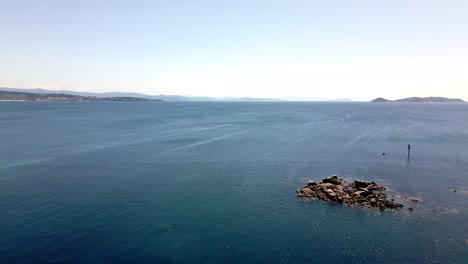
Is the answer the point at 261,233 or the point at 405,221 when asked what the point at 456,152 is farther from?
the point at 261,233

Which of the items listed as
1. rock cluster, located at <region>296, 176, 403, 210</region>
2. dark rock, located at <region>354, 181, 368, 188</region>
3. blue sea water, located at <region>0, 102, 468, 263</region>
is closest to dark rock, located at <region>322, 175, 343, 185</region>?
rock cluster, located at <region>296, 176, 403, 210</region>

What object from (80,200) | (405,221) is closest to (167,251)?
(80,200)

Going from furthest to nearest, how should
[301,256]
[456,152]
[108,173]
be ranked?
1. [456,152]
2. [108,173]
3. [301,256]

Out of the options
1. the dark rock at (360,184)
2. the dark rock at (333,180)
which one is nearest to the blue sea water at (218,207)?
the dark rock at (333,180)

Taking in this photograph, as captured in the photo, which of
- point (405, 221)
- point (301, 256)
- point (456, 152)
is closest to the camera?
point (301, 256)

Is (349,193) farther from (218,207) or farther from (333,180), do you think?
(218,207)

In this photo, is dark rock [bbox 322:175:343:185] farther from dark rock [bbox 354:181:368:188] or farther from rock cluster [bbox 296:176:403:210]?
dark rock [bbox 354:181:368:188]

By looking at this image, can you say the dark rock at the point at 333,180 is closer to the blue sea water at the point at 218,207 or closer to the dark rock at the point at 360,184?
the dark rock at the point at 360,184

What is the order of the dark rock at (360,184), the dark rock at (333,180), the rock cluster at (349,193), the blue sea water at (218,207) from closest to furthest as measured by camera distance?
the blue sea water at (218,207)
the rock cluster at (349,193)
the dark rock at (360,184)
the dark rock at (333,180)

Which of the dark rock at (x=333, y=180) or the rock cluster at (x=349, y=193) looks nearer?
the rock cluster at (x=349, y=193)
